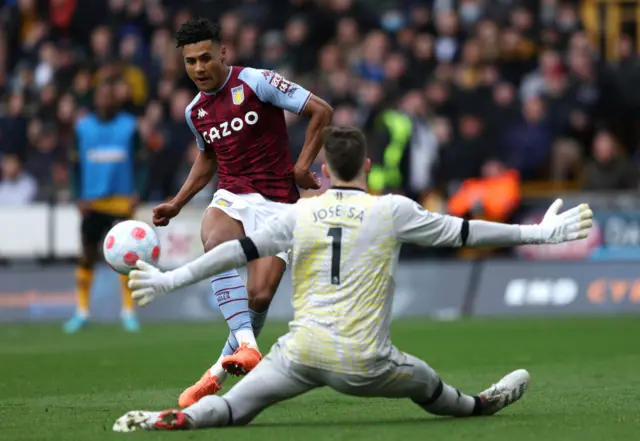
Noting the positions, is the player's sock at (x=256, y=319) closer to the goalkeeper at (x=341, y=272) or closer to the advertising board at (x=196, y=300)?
the goalkeeper at (x=341, y=272)

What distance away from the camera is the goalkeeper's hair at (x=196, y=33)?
8.64 m

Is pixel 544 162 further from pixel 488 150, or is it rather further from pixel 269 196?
pixel 269 196

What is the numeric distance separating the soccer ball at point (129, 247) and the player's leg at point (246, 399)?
1.72 meters

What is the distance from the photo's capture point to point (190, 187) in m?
9.08

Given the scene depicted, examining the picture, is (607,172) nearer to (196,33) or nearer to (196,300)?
(196,300)

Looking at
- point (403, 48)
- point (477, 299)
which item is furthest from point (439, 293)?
point (403, 48)

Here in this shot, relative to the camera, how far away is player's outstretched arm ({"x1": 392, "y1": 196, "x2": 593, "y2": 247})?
662cm

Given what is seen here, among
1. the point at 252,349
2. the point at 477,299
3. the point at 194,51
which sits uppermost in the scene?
the point at 194,51

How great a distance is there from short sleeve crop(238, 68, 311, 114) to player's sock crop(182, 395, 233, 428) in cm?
262

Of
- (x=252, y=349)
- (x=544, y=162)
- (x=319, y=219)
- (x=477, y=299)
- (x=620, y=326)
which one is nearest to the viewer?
(x=319, y=219)

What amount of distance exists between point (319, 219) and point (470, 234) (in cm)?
74

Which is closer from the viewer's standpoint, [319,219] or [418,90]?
[319,219]

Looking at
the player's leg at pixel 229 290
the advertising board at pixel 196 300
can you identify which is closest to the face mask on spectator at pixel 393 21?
the advertising board at pixel 196 300

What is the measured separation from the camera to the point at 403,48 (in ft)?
68.2
